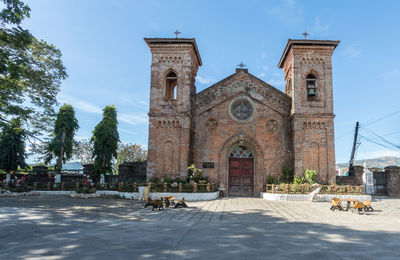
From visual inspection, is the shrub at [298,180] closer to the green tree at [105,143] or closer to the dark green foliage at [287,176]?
the dark green foliage at [287,176]

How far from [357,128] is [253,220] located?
24.6 metres

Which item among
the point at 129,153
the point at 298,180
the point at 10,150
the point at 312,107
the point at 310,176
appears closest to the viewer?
the point at 310,176

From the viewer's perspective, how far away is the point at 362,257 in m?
5.16

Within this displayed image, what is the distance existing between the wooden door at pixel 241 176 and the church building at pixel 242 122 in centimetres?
7

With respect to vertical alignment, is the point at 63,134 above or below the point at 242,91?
below

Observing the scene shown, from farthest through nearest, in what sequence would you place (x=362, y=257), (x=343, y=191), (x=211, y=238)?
(x=343, y=191)
(x=211, y=238)
(x=362, y=257)

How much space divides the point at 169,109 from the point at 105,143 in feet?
31.2

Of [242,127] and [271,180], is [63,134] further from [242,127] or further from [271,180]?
[271,180]

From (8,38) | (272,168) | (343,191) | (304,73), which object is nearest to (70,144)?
(8,38)

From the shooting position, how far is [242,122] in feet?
66.7

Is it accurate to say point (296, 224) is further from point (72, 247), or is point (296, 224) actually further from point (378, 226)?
point (72, 247)

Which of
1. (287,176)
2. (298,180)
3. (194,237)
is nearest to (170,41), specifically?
(287,176)

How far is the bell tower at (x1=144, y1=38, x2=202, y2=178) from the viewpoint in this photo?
19.2 metres

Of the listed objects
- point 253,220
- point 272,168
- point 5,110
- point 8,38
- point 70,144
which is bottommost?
point 253,220
